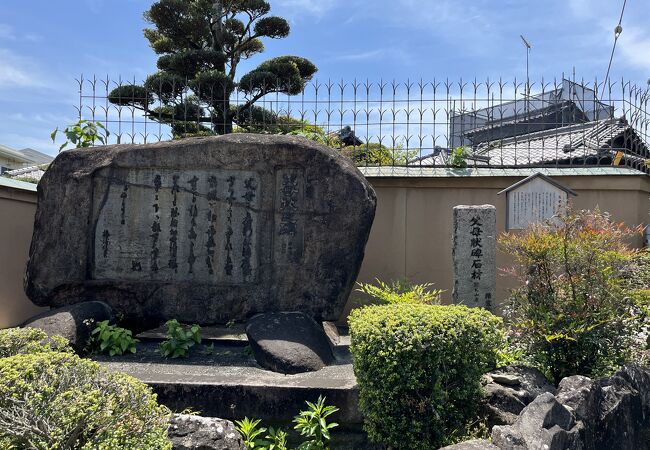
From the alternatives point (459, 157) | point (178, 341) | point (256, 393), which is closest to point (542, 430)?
point (256, 393)

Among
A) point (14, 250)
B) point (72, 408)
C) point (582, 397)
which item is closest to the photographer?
point (72, 408)

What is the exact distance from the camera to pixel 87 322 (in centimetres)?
586

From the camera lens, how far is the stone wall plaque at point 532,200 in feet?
22.0

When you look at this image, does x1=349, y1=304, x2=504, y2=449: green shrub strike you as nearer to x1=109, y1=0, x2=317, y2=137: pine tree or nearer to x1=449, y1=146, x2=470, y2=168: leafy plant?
x1=449, y1=146, x2=470, y2=168: leafy plant

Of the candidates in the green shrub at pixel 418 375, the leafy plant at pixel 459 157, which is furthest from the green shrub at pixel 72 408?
the leafy plant at pixel 459 157

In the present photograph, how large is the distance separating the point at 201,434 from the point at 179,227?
3.19 meters

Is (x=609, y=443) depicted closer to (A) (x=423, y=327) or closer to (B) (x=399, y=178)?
(A) (x=423, y=327)

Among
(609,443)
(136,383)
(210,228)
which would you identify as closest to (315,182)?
(210,228)

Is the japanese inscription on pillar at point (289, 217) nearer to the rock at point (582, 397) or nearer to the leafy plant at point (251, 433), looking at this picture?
the leafy plant at point (251, 433)

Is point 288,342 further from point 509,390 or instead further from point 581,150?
point 581,150

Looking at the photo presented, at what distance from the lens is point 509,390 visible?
4.34 meters

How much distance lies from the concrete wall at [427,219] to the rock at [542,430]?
4369 mm

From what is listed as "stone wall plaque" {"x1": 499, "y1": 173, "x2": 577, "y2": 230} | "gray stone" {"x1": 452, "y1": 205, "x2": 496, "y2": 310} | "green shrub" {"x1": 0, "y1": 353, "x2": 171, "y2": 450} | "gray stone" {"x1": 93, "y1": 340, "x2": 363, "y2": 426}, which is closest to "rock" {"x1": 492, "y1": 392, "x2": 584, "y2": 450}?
"gray stone" {"x1": 93, "y1": 340, "x2": 363, "y2": 426}

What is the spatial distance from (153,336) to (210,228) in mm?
1528
